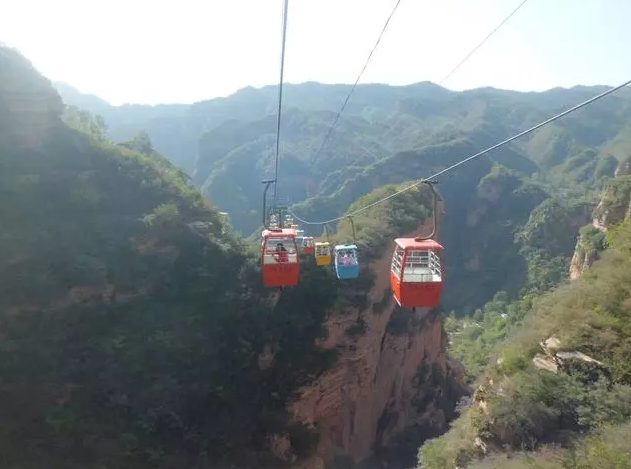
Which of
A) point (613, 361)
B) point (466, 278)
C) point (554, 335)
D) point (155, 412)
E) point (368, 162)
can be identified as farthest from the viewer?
point (368, 162)

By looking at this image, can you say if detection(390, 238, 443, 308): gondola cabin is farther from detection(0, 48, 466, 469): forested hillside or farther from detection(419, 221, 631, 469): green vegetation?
detection(0, 48, 466, 469): forested hillside

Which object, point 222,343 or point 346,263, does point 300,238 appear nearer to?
point 346,263

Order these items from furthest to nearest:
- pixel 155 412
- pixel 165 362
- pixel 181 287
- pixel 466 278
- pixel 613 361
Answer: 1. pixel 466 278
2. pixel 181 287
3. pixel 165 362
4. pixel 155 412
5. pixel 613 361

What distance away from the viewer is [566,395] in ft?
38.6

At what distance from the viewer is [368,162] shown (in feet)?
366

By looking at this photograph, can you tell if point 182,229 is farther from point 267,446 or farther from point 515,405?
point 515,405

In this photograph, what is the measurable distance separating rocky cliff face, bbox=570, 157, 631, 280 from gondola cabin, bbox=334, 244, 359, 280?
65.9 feet

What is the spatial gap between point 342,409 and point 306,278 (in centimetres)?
684

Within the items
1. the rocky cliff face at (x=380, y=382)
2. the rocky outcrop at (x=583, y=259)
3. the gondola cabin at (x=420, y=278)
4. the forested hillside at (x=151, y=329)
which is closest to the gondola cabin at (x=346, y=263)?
the gondola cabin at (x=420, y=278)

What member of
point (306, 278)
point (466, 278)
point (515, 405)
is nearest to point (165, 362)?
point (306, 278)

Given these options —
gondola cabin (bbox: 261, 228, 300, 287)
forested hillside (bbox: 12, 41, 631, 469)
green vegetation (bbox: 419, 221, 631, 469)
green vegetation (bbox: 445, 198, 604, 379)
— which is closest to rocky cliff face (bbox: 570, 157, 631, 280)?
forested hillside (bbox: 12, 41, 631, 469)

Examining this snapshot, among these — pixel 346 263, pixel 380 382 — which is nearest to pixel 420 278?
pixel 346 263

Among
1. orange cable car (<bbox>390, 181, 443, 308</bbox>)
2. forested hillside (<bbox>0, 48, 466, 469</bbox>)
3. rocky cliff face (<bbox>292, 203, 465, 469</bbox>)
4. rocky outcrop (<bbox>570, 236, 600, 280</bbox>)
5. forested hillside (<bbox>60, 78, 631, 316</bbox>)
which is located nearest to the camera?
orange cable car (<bbox>390, 181, 443, 308</bbox>)

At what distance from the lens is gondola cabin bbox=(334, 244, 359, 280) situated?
16.8 metres
